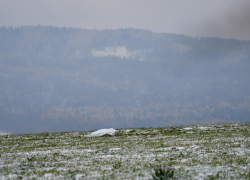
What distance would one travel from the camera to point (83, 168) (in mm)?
13102

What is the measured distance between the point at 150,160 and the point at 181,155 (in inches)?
97.3

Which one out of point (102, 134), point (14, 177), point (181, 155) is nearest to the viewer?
point (14, 177)

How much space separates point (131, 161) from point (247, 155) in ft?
24.0

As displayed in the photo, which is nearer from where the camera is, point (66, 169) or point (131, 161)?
point (66, 169)

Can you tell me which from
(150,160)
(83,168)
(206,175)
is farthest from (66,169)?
A: (206,175)

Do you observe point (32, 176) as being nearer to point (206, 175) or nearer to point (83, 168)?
point (83, 168)

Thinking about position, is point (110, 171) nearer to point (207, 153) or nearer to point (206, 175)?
point (206, 175)

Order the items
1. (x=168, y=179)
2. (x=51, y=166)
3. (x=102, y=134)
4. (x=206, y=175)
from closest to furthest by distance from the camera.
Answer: (x=168, y=179)
(x=206, y=175)
(x=51, y=166)
(x=102, y=134)

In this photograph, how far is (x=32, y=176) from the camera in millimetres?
11719

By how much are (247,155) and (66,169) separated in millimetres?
11089

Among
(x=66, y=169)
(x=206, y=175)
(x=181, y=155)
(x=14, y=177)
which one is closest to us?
(x=206, y=175)

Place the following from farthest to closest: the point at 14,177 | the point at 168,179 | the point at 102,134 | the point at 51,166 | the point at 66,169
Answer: the point at 102,134 → the point at 51,166 → the point at 66,169 → the point at 14,177 → the point at 168,179

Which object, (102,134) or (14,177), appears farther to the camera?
(102,134)

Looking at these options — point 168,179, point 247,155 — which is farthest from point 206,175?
point 247,155
